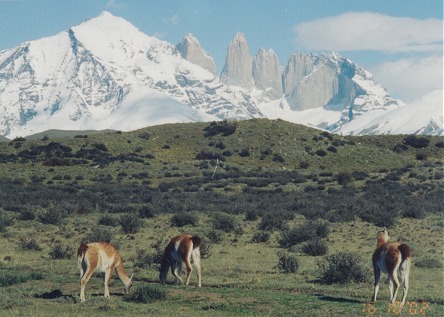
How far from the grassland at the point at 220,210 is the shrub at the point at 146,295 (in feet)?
0.94

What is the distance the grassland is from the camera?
68.5 feet

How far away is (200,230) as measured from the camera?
42.1 metres

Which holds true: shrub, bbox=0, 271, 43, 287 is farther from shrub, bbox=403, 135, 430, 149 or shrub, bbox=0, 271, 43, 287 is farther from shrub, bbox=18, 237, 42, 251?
Result: shrub, bbox=403, 135, 430, 149

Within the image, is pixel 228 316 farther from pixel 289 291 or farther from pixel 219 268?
pixel 219 268

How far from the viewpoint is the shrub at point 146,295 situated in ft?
66.4

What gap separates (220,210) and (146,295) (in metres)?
Answer: 34.5

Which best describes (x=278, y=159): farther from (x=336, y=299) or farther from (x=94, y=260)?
(x=94, y=260)

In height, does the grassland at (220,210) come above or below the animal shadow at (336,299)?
above

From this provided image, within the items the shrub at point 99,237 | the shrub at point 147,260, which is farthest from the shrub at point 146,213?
the shrub at point 147,260

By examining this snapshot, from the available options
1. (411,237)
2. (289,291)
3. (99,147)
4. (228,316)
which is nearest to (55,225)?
(411,237)

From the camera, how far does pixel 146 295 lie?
66.5ft

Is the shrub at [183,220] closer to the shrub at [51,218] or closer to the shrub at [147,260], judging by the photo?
the shrub at [51,218]

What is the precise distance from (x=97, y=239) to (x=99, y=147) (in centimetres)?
7042
